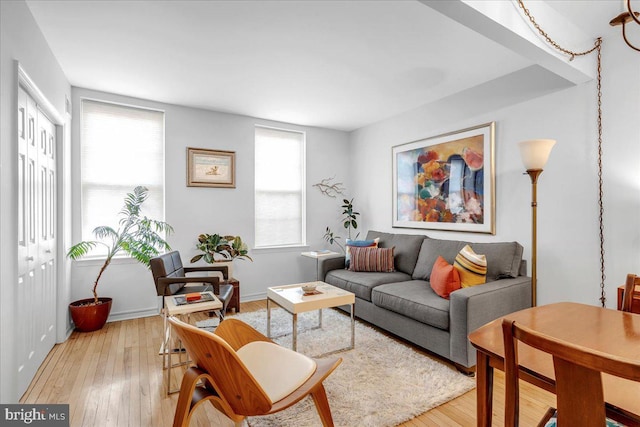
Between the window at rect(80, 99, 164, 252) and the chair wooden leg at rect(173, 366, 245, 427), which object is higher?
the window at rect(80, 99, 164, 252)

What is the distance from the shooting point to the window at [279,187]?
15.2 ft

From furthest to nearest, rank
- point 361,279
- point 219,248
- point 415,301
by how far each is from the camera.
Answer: point 219,248, point 361,279, point 415,301

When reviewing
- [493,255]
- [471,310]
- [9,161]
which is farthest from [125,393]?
[493,255]

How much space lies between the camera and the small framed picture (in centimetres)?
406

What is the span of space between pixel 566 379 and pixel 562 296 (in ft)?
8.28

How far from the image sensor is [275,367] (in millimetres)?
1614

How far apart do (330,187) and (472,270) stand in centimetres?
279

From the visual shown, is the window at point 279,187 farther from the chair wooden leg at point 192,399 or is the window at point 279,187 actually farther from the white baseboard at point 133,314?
the chair wooden leg at point 192,399

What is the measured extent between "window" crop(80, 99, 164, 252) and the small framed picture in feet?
1.13

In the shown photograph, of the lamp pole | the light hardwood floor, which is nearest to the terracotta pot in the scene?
the light hardwood floor

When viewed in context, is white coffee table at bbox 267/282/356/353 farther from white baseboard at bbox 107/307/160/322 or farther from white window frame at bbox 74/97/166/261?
white window frame at bbox 74/97/166/261

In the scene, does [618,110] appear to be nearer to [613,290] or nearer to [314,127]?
[613,290]

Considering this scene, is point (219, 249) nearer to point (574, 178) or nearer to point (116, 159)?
point (116, 159)

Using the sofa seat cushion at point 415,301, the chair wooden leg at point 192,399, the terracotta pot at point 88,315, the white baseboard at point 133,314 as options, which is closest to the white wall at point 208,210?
the white baseboard at point 133,314
